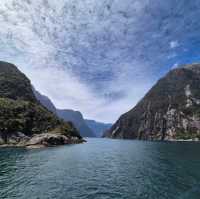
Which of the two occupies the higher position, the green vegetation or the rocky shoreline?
the green vegetation

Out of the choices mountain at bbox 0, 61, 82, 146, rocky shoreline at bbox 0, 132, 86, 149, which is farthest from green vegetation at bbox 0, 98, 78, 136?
rocky shoreline at bbox 0, 132, 86, 149

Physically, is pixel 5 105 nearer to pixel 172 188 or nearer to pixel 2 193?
pixel 2 193

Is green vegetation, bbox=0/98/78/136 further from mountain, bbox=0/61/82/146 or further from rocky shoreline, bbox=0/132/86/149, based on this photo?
rocky shoreline, bbox=0/132/86/149

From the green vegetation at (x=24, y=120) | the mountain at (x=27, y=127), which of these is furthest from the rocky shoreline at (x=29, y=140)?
the green vegetation at (x=24, y=120)

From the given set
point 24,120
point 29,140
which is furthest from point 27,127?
point 29,140

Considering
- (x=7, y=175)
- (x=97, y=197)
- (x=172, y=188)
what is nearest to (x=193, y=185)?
(x=172, y=188)

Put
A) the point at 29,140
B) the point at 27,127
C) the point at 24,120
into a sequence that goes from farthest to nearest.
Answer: the point at 27,127
the point at 24,120
the point at 29,140

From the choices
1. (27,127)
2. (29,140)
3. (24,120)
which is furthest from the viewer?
(27,127)

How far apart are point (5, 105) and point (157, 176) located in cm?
15254

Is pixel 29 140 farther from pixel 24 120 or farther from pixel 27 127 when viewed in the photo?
pixel 24 120

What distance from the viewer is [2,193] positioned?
93.0ft

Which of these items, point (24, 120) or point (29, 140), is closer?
point (29, 140)

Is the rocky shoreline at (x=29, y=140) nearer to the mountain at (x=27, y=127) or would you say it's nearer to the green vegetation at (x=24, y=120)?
the mountain at (x=27, y=127)

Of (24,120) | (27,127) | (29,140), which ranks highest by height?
(24,120)
